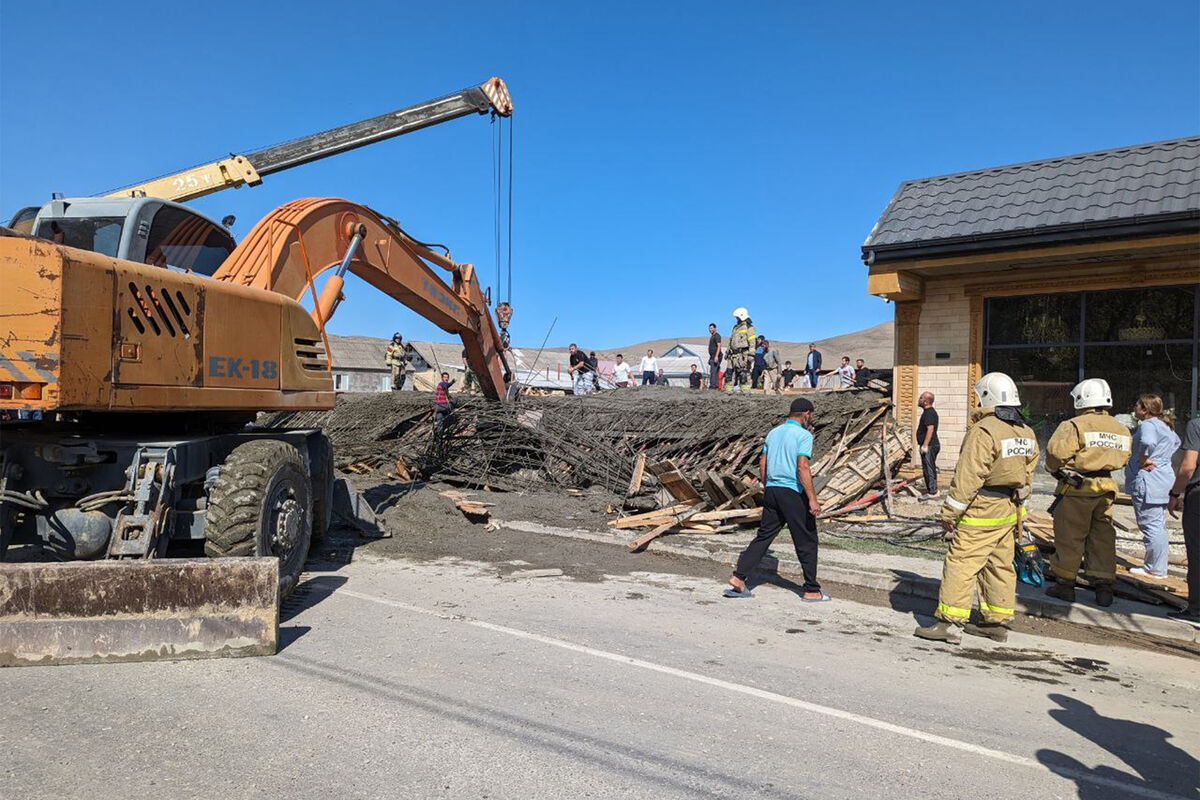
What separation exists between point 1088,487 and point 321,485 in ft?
24.7

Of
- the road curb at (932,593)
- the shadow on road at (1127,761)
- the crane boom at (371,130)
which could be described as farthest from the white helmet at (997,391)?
the crane boom at (371,130)

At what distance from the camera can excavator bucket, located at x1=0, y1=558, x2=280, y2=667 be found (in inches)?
195

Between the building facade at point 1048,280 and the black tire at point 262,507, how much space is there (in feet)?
31.0

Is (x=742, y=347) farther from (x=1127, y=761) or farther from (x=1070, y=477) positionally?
(x=1127, y=761)

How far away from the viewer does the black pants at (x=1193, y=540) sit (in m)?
6.41

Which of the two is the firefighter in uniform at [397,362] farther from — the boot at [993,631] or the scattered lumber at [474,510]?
the boot at [993,631]

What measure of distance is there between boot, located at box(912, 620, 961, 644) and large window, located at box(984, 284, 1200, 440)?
7.51 m

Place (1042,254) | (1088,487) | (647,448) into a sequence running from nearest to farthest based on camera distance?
1. (1088,487)
2. (1042,254)
3. (647,448)

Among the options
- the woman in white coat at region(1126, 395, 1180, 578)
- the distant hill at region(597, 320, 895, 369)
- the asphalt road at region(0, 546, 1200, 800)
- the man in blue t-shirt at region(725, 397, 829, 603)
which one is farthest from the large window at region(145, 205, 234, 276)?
the distant hill at region(597, 320, 895, 369)

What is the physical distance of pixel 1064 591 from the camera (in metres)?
6.95

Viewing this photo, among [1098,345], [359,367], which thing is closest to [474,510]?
[1098,345]

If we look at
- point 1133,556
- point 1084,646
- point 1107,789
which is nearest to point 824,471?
point 1133,556

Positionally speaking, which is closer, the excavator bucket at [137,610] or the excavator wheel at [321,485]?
the excavator bucket at [137,610]

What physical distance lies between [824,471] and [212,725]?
10.1 m
